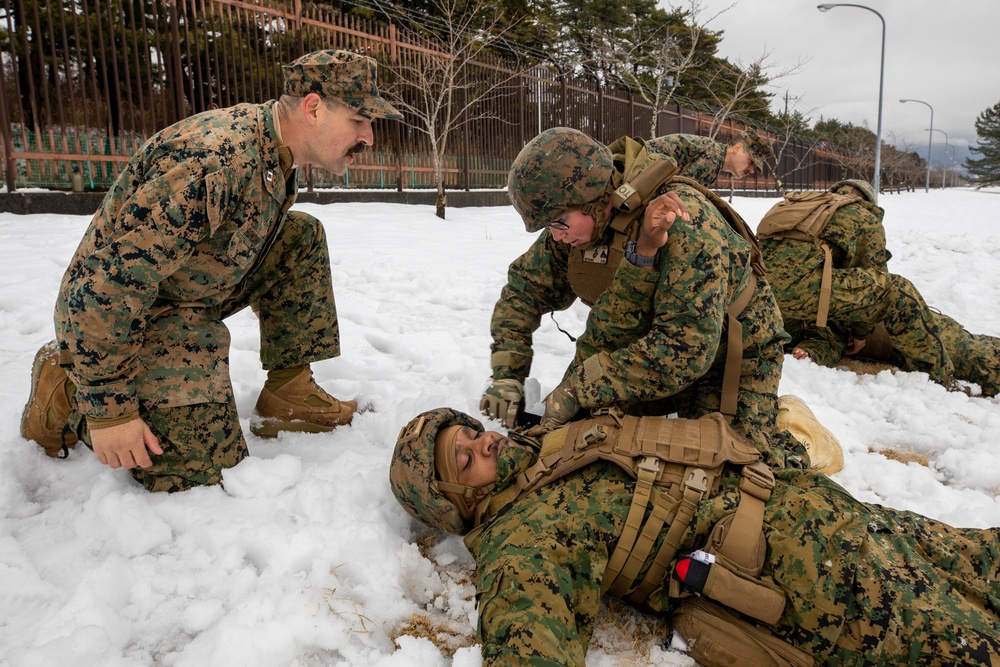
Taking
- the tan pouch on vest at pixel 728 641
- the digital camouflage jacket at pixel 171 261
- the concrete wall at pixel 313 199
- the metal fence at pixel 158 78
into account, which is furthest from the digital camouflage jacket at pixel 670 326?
the metal fence at pixel 158 78

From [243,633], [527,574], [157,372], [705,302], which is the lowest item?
[243,633]

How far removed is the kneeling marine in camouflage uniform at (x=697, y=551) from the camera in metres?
1.71

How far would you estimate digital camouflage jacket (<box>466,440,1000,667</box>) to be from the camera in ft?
5.48

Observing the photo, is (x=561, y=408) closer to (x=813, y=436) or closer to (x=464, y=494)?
(x=464, y=494)

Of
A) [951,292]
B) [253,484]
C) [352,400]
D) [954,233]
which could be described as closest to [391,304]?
[352,400]

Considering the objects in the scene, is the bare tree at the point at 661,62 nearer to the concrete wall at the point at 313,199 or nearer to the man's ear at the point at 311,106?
the concrete wall at the point at 313,199

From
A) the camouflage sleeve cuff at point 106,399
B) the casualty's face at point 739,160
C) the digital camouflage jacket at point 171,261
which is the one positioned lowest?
the camouflage sleeve cuff at point 106,399

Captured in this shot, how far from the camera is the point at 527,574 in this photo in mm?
1764

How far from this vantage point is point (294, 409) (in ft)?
9.37

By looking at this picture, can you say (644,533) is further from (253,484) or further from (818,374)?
(818,374)

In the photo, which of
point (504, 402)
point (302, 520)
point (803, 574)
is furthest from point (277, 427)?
point (803, 574)

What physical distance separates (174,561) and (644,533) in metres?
1.38

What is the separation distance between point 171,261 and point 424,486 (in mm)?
1056

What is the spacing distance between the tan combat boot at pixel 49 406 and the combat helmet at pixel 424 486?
1156mm
